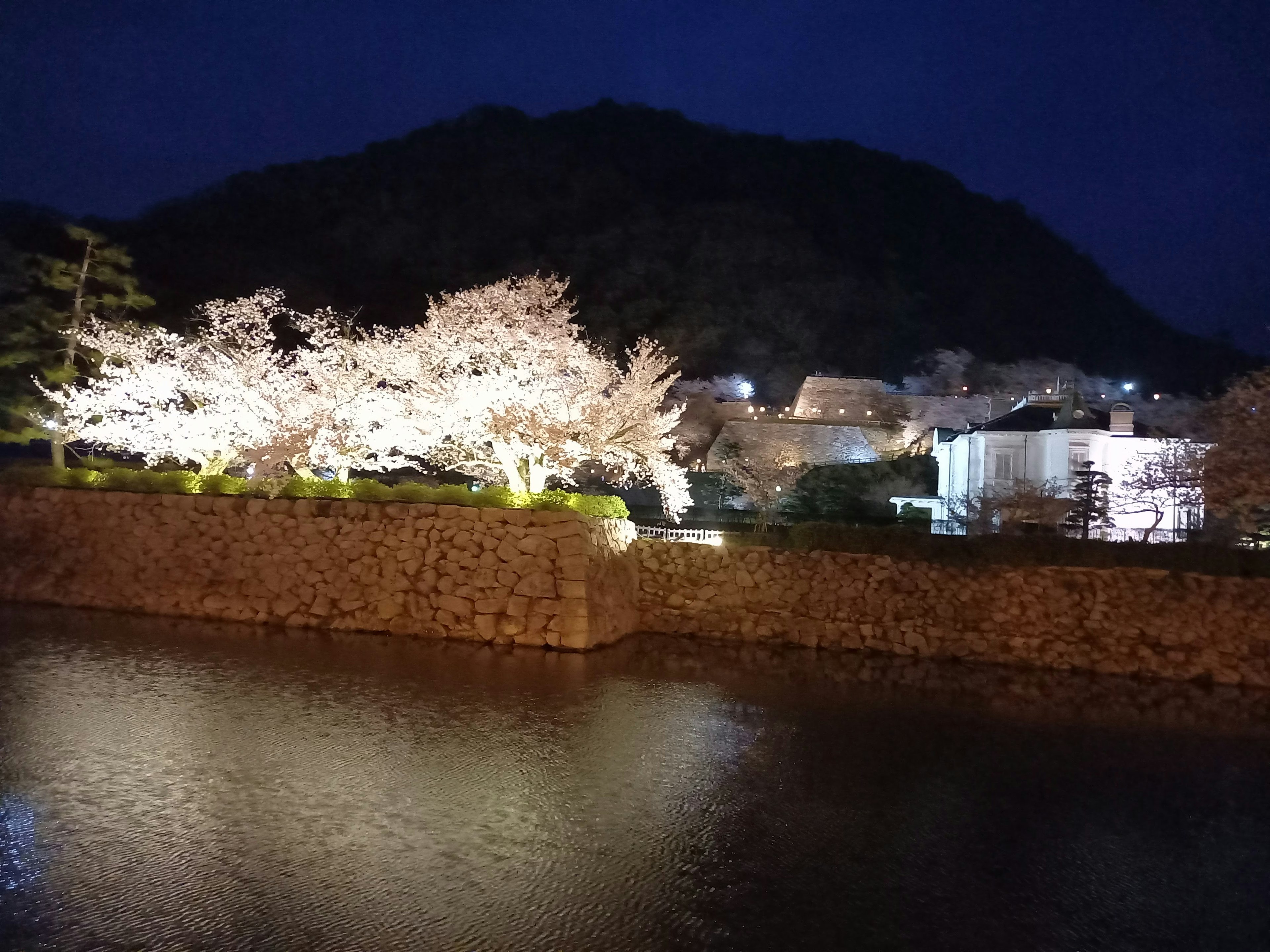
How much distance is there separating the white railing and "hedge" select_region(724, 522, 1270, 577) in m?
2.08

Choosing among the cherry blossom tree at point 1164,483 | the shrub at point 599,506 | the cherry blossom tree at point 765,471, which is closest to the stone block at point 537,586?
the shrub at point 599,506

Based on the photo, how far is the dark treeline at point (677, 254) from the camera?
44.6 m

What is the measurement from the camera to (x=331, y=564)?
1220cm

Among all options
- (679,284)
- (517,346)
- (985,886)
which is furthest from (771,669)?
(679,284)

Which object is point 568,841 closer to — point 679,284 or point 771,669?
point 771,669

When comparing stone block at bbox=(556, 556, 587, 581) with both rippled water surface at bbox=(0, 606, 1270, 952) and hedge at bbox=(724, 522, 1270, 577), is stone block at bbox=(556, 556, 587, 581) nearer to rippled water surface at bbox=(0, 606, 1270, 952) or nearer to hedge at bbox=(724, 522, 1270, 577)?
rippled water surface at bbox=(0, 606, 1270, 952)

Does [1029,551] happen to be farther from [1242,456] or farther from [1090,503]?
[1090,503]

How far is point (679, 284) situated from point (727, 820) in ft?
146

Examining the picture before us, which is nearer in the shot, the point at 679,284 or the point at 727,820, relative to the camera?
the point at 727,820

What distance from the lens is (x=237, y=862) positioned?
4375 mm

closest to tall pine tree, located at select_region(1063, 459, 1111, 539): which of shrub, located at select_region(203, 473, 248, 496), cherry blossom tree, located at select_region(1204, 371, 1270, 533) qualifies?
cherry blossom tree, located at select_region(1204, 371, 1270, 533)

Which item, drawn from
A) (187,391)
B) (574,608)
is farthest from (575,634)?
(187,391)

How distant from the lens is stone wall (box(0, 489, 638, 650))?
11.5 m

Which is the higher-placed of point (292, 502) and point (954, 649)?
point (292, 502)
